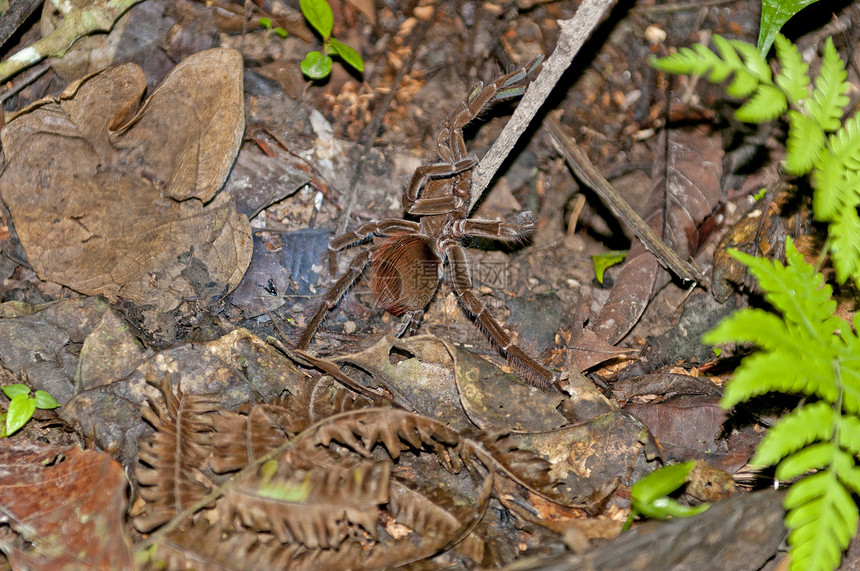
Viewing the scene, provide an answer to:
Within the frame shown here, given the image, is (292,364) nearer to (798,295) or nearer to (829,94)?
(798,295)

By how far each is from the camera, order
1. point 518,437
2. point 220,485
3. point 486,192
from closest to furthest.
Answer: point 220,485 → point 518,437 → point 486,192

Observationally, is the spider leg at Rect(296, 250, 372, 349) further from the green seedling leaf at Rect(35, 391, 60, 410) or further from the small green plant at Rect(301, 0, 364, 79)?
the small green plant at Rect(301, 0, 364, 79)

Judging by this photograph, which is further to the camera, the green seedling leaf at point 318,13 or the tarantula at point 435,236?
the green seedling leaf at point 318,13

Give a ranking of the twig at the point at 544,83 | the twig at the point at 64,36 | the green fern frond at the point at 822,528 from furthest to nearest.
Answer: the twig at the point at 64,36 → the twig at the point at 544,83 → the green fern frond at the point at 822,528

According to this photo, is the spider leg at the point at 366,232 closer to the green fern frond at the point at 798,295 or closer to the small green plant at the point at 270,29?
the small green plant at the point at 270,29

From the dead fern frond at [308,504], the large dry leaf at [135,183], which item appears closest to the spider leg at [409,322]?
the large dry leaf at [135,183]

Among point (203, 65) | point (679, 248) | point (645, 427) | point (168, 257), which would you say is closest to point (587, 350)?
point (645, 427)

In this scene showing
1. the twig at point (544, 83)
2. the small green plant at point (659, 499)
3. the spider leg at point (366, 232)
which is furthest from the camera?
the spider leg at point (366, 232)

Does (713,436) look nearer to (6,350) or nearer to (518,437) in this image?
(518,437)
